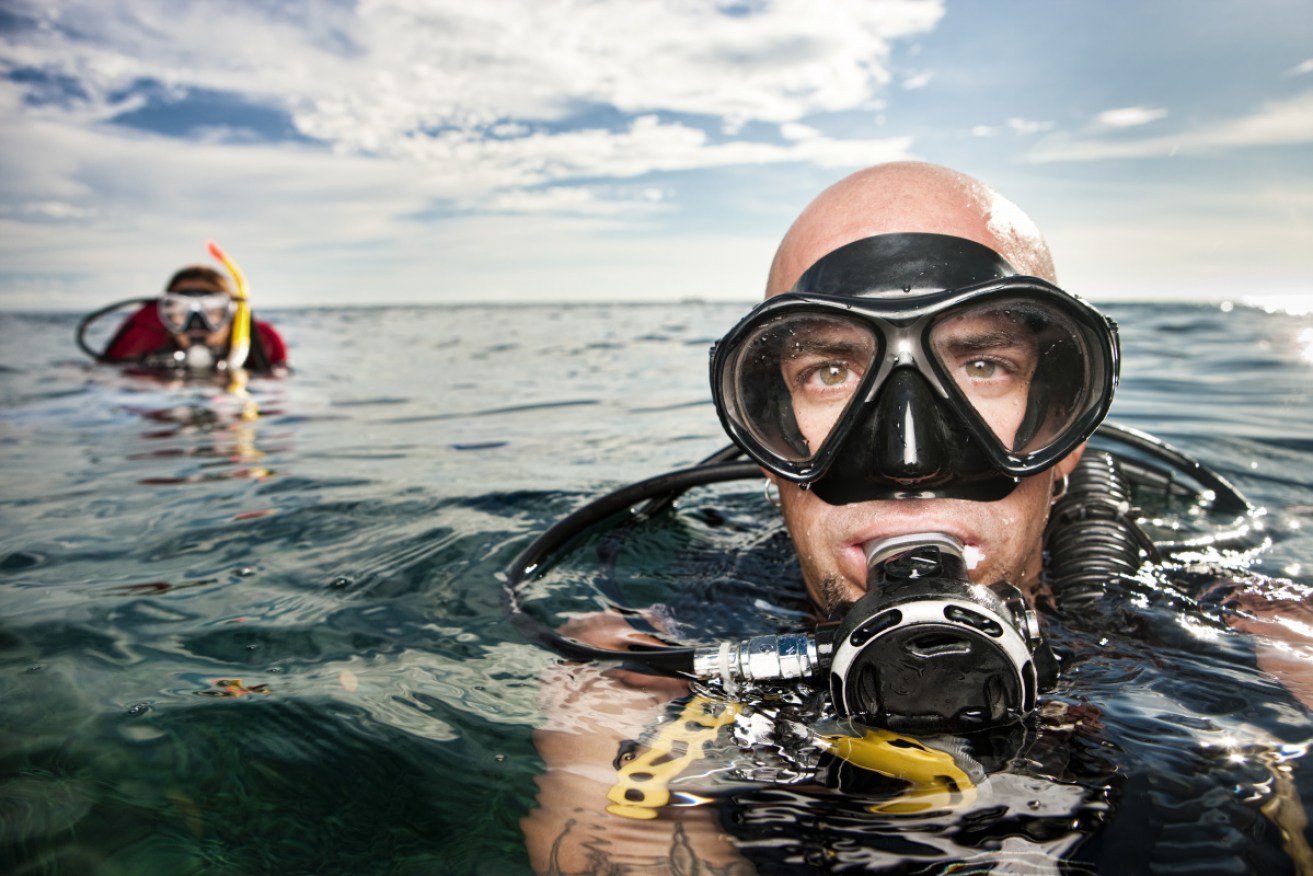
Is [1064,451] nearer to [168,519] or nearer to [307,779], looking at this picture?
[307,779]

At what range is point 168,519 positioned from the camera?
154 inches

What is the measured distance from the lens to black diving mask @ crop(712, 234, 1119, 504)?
1.86 m

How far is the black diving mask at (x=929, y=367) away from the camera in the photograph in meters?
1.86

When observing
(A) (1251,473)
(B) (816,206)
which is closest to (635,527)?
(B) (816,206)

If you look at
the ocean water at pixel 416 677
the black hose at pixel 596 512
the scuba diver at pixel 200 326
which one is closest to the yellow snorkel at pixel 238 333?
the scuba diver at pixel 200 326

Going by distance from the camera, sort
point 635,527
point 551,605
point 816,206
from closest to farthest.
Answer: point 816,206
point 551,605
point 635,527

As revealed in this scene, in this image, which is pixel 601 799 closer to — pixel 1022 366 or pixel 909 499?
pixel 909 499

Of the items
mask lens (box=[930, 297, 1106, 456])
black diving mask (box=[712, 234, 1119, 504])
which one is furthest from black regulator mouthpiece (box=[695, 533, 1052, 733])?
mask lens (box=[930, 297, 1106, 456])

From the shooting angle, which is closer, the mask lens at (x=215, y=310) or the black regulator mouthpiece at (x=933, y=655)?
the black regulator mouthpiece at (x=933, y=655)

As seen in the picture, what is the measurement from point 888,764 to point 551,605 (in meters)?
1.46

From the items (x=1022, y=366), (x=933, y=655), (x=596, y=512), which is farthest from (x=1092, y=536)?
(x=596, y=512)

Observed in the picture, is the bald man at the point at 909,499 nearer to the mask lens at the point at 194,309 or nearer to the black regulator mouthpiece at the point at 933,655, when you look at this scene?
the black regulator mouthpiece at the point at 933,655

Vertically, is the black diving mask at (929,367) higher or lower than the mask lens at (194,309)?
lower

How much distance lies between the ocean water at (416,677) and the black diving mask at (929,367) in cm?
58
